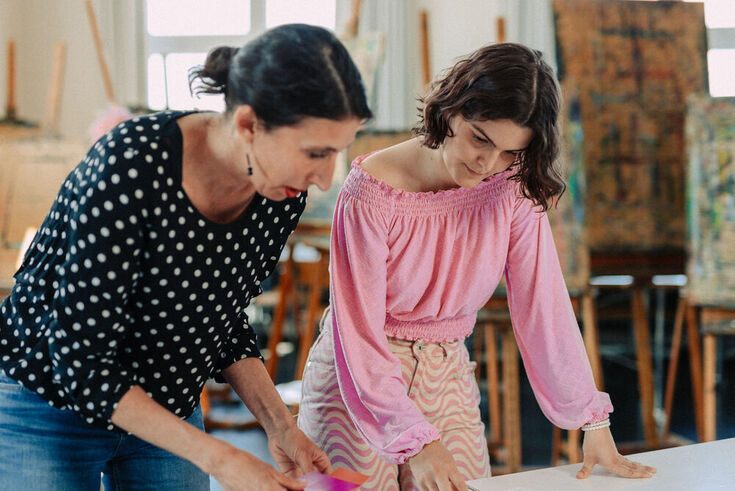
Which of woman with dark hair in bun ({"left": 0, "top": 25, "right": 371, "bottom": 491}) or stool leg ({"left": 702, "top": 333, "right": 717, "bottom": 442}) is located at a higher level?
woman with dark hair in bun ({"left": 0, "top": 25, "right": 371, "bottom": 491})

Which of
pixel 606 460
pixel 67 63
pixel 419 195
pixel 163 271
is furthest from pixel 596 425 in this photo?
pixel 67 63

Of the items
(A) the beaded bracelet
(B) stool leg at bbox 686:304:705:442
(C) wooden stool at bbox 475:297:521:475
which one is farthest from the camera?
(B) stool leg at bbox 686:304:705:442

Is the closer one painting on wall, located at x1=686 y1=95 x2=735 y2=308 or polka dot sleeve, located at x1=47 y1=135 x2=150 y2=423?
polka dot sleeve, located at x1=47 y1=135 x2=150 y2=423

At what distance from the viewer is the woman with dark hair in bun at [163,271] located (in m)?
0.90

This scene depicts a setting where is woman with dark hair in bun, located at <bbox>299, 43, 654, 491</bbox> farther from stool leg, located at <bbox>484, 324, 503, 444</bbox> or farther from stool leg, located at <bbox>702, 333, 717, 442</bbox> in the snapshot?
stool leg, located at <bbox>702, 333, 717, 442</bbox>

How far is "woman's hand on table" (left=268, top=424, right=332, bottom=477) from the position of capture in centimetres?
114

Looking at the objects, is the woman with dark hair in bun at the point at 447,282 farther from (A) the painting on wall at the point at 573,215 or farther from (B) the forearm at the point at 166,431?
(A) the painting on wall at the point at 573,215

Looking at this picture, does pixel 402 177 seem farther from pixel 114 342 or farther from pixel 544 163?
pixel 114 342

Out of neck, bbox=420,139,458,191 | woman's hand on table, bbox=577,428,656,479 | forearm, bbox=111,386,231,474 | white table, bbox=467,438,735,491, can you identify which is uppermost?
neck, bbox=420,139,458,191

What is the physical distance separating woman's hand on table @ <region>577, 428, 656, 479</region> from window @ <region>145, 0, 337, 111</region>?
4491 millimetres

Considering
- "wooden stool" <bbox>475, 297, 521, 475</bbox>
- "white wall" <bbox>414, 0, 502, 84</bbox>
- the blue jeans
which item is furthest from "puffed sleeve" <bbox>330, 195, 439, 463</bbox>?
"white wall" <bbox>414, 0, 502, 84</bbox>

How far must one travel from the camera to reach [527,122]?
3.75 ft

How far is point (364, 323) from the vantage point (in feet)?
3.99

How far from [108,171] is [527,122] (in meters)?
0.59
